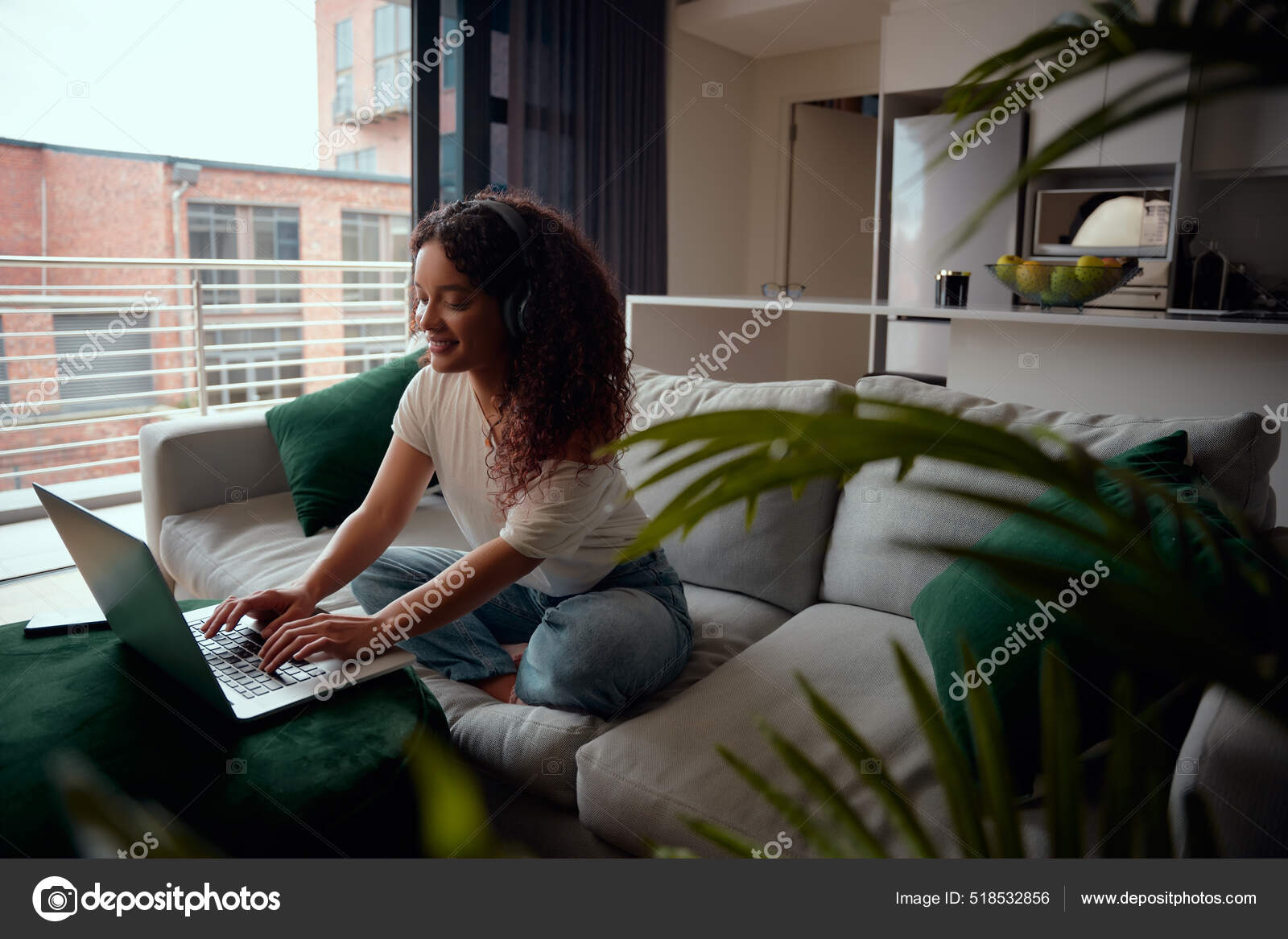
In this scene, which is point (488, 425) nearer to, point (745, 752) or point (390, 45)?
point (745, 752)

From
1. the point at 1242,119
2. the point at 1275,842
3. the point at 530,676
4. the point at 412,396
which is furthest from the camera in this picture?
the point at 1242,119

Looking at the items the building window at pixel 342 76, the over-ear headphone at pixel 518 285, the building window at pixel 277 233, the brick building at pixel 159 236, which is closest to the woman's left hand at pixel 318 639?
the over-ear headphone at pixel 518 285

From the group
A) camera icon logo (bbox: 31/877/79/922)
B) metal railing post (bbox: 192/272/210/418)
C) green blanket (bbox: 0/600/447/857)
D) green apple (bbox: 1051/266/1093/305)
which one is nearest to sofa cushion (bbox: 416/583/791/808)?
green blanket (bbox: 0/600/447/857)

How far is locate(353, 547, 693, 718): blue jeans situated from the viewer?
1.31 meters

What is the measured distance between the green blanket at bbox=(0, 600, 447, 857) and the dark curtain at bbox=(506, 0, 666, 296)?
3.25 metres

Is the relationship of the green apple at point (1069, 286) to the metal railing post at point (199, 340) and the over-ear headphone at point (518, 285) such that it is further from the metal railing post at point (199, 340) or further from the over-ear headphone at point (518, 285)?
the metal railing post at point (199, 340)

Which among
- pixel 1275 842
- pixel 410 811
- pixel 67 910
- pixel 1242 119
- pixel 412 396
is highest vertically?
pixel 1242 119

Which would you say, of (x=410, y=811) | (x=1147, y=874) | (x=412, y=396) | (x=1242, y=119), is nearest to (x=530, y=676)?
(x=410, y=811)

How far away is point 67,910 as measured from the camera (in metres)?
0.47

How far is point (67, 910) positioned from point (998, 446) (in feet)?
1.63

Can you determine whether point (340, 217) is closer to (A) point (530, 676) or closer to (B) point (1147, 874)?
(A) point (530, 676)

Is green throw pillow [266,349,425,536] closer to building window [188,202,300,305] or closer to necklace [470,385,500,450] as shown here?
necklace [470,385,500,450]

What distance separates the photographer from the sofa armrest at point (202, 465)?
7.18ft

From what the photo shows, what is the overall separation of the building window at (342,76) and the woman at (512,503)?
266 inches
